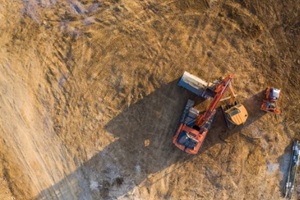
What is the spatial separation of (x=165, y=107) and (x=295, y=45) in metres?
9.65

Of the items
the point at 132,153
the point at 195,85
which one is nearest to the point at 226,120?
the point at 195,85

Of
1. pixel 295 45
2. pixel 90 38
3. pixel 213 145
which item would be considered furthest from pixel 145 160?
pixel 295 45

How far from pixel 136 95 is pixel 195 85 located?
407 centimetres

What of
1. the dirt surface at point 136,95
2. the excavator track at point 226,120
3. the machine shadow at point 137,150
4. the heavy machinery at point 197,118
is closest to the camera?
the heavy machinery at point 197,118

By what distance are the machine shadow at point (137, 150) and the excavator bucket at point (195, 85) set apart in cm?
83

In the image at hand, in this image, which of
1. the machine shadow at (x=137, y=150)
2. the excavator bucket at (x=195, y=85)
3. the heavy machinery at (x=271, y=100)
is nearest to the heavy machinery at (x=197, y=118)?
the excavator bucket at (x=195, y=85)

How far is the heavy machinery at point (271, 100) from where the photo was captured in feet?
79.7

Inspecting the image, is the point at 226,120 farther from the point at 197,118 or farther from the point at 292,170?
the point at 292,170

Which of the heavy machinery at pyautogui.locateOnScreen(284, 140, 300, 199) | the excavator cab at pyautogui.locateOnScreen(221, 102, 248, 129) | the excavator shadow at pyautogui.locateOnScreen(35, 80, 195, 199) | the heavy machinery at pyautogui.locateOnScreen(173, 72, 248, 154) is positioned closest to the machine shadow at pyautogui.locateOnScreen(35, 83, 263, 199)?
the excavator shadow at pyautogui.locateOnScreen(35, 80, 195, 199)

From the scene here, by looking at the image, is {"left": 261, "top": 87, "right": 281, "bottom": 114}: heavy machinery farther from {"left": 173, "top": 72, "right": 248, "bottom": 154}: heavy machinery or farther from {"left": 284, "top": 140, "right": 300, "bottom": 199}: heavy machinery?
{"left": 284, "top": 140, "right": 300, "bottom": 199}: heavy machinery

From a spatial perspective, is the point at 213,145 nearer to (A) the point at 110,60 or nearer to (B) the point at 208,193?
(B) the point at 208,193

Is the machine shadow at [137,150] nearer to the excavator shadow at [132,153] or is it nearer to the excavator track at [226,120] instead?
the excavator shadow at [132,153]

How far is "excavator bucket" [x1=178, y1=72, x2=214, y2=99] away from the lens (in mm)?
24062

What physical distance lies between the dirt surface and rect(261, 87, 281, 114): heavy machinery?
506 mm
